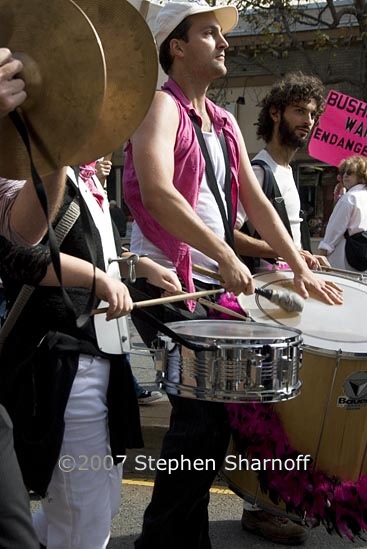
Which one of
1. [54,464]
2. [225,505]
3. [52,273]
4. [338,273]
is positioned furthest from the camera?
[225,505]

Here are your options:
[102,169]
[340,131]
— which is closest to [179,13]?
[102,169]

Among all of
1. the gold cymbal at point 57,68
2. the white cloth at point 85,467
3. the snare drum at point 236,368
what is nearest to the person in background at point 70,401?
the white cloth at point 85,467

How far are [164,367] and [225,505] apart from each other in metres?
1.58

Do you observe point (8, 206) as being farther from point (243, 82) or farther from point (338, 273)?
point (243, 82)

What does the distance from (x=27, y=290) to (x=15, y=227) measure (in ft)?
0.91

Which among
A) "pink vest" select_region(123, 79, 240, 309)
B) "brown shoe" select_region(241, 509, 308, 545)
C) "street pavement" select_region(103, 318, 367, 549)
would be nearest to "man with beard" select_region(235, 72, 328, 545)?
"pink vest" select_region(123, 79, 240, 309)

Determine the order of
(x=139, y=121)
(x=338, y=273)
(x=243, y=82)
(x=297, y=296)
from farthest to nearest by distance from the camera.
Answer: (x=243, y=82), (x=338, y=273), (x=297, y=296), (x=139, y=121)

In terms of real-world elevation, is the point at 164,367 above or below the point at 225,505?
above

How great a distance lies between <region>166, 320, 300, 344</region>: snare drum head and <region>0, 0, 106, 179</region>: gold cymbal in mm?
803

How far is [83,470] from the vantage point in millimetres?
2268

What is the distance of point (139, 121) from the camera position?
179 cm

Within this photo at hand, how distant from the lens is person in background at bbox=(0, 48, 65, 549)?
5.09ft

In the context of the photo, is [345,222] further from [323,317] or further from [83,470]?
[83,470]

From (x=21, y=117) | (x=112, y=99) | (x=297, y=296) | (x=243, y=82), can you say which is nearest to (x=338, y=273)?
(x=297, y=296)
